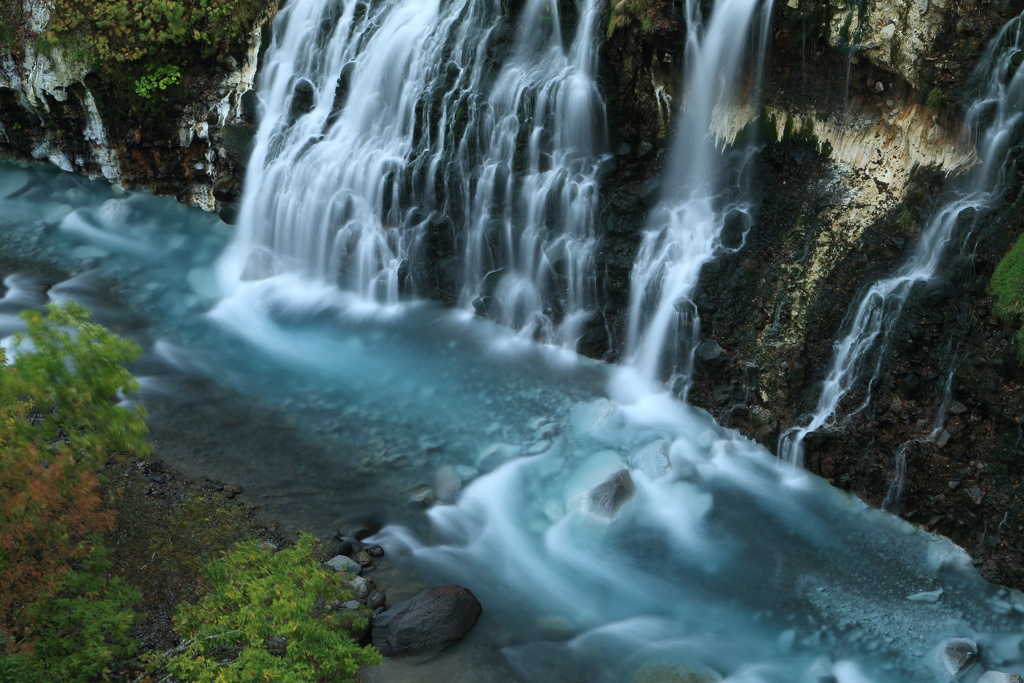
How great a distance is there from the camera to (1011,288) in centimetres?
1040

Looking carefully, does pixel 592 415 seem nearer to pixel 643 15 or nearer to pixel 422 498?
pixel 422 498

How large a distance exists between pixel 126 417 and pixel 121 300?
6.80 meters

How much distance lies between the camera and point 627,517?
37.0 feet

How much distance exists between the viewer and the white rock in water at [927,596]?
9.97 meters

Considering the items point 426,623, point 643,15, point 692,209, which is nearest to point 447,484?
point 426,623

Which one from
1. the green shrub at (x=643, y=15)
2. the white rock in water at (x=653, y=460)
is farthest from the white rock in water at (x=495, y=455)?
the green shrub at (x=643, y=15)

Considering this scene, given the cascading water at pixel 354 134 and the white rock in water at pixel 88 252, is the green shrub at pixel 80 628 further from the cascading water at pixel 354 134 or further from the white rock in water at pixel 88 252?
the white rock in water at pixel 88 252

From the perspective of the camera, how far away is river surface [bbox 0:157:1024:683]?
9648 millimetres

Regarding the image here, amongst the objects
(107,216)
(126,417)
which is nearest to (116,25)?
(107,216)

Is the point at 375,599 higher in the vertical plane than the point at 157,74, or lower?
lower

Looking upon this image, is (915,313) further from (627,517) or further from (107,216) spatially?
(107,216)

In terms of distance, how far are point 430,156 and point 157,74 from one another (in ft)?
20.8

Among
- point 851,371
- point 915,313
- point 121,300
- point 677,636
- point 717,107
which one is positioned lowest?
point 677,636

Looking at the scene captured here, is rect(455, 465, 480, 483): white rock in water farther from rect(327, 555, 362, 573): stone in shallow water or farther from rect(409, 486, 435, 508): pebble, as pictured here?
rect(327, 555, 362, 573): stone in shallow water
